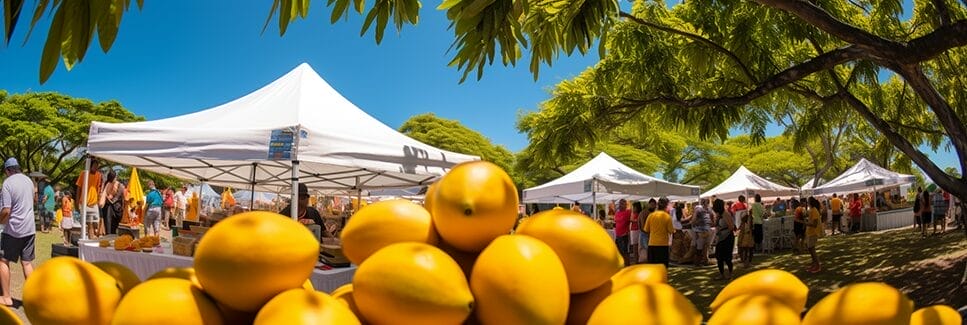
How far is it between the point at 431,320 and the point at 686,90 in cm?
922

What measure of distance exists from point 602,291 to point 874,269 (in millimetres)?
11847

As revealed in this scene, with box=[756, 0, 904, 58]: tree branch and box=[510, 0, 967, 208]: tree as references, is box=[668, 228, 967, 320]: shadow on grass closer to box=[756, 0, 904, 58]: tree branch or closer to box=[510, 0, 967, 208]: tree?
box=[510, 0, 967, 208]: tree

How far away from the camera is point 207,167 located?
9188 mm

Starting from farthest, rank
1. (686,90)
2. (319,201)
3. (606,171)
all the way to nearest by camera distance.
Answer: (319,201), (606,171), (686,90)

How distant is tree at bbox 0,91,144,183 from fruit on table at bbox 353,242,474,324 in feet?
136

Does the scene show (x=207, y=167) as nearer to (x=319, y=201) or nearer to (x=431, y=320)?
(x=431, y=320)

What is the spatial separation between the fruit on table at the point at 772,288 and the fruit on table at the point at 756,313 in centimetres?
18

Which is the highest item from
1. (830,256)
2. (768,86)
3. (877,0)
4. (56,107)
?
(56,107)

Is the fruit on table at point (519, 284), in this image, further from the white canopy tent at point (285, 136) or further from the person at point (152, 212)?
the person at point (152, 212)

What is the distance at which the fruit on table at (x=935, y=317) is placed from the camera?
0.97m

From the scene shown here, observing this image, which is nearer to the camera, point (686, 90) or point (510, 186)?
point (510, 186)

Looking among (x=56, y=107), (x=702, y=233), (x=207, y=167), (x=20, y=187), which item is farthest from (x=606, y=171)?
(x=56, y=107)

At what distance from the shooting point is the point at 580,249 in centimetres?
104

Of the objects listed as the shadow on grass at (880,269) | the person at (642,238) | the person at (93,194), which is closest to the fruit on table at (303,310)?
the shadow on grass at (880,269)
